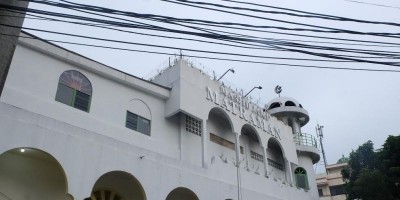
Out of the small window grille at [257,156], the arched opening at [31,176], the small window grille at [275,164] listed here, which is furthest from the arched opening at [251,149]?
the arched opening at [31,176]

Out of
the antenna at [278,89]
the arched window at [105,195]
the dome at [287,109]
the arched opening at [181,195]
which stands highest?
the antenna at [278,89]

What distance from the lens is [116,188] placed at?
1337cm

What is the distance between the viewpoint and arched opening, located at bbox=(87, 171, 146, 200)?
1288 cm

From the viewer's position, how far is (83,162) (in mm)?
11133

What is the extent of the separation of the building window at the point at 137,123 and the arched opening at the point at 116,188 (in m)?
2.51

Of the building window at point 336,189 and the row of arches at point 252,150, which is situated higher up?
the building window at point 336,189

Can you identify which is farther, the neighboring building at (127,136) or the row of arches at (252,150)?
the row of arches at (252,150)

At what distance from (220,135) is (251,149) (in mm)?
2537

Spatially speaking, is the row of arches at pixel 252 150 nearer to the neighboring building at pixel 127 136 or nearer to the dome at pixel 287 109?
the neighboring building at pixel 127 136

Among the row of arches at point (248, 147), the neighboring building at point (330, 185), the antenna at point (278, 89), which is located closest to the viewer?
the row of arches at point (248, 147)

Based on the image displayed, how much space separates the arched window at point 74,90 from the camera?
13492 millimetres

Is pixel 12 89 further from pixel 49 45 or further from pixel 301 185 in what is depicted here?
pixel 301 185

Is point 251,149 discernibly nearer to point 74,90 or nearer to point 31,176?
point 74,90

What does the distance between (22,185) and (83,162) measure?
1814 millimetres
